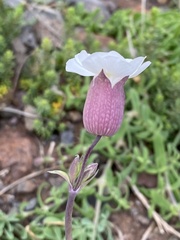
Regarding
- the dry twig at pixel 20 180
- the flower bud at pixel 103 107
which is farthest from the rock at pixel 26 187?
Answer: the flower bud at pixel 103 107

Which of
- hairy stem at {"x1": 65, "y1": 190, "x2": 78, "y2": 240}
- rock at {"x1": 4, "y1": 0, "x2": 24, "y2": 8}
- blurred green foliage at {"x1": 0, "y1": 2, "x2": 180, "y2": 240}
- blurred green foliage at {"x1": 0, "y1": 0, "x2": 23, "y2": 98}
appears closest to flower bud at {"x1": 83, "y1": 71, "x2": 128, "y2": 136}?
hairy stem at {"x1": 65, "y1": 190, "x2": 78, "y2": 240}

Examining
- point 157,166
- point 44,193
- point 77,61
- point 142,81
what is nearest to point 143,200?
point 157,166

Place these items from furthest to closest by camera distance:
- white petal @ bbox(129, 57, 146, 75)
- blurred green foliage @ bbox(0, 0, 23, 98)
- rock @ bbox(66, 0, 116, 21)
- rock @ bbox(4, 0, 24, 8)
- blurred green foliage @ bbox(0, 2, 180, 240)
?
rock @ bbox(66, 0, 116, 21) < rock @ bbox(4, 0, 24, 8) < blurred green foliage @ bbox(0, 0, 23, 98) < blurred green foliage @ bbox(0, 2, 180, 240) < white petal @ bbox(129, 57, 146, 75)

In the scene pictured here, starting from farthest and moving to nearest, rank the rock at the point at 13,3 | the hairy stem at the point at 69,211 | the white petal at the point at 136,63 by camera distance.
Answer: the rock at the point at 13,3 → the hairy stem at the point at 69,211 → the white petal at the point at 136,63

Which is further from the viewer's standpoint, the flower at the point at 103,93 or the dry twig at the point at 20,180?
the dry twig at the point at 20,180

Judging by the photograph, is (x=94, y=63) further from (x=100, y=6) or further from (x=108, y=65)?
(x=100, y=6)

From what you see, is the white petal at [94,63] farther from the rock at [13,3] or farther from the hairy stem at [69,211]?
the rock at [13,3]

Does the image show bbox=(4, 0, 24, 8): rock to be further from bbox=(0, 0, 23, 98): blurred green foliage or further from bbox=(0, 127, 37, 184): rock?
bbox=(0, 127, 37, 184): rock
